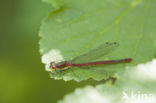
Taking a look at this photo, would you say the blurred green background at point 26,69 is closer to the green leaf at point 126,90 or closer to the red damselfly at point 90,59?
the red damselfly at point 90,59

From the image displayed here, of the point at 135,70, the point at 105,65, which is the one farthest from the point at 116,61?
the point at 135,70

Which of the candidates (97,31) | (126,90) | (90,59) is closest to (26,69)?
(90,59)

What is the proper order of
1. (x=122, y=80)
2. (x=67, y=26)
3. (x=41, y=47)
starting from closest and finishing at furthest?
(x=122, y=80), (x=41, y=47), (x=67, y=26)

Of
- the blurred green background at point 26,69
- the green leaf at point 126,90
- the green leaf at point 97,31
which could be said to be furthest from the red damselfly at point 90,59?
the blurred green background at point 26,69

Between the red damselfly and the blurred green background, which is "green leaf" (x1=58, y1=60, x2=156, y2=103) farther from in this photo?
the blurred green background

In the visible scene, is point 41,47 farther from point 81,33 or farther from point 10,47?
point 10,47
